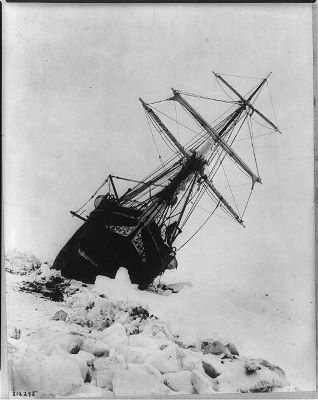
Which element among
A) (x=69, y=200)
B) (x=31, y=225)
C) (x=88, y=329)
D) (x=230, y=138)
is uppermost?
(x=230, y=138)

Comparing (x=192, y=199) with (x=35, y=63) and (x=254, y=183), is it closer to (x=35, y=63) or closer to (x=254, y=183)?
(x=254, y=183)

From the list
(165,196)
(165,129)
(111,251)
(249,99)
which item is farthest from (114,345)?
(249,99)

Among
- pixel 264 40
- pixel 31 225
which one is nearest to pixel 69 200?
pixel 31 225

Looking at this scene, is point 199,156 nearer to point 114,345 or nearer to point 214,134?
point 214,134

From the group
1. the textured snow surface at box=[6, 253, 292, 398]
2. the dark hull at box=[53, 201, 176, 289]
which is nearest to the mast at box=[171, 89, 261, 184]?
the dark hull at box=[53, 201, 176, 289]

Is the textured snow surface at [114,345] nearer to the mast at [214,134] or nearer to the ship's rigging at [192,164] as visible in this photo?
the ship's rigging at [192,164]
